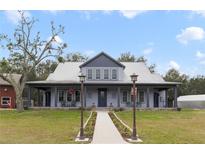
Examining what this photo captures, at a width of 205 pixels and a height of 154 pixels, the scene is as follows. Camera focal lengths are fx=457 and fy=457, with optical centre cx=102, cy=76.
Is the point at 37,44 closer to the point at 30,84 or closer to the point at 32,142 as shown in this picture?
the point at 30,84

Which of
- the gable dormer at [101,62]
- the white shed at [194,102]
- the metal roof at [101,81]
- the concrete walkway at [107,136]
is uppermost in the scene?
the gable dormer at [101,62]

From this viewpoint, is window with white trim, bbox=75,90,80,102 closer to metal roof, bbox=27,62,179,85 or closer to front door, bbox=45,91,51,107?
metal roof, bbox=27,62,179,85

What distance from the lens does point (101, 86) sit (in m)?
34.8

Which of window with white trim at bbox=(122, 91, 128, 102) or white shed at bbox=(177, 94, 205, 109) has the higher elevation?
window with white trim at bbox=(122, 91, 128, 102)

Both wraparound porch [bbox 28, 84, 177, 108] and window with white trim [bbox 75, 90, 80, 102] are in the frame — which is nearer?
wraparound porch [bbox 28, 84, 177, 108]

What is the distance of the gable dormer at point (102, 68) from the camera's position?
115 feet

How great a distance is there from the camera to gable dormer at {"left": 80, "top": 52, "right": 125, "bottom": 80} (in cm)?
3519

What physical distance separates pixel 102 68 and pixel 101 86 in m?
1.43

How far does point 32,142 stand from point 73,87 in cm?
2054

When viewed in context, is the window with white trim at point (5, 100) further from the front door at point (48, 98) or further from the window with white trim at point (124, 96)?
the window with white trim at point (124, 96)

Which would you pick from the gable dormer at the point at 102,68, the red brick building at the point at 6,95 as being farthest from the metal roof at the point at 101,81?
the red brick building at the point at 6,95

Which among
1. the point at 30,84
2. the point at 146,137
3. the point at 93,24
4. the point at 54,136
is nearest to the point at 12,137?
the point at 54,136

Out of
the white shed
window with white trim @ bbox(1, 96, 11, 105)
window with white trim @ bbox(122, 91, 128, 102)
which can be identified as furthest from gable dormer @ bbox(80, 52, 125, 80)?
window with white trim @ bbox(1, 96, 11, 105)
